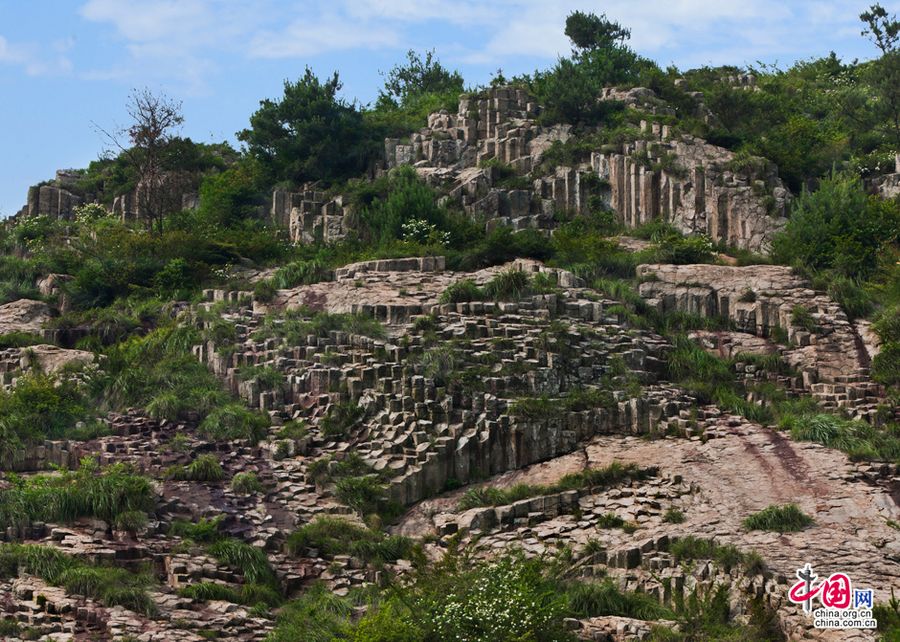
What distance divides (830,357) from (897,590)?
1059cm

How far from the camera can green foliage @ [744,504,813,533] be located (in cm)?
2911

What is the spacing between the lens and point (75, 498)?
3039 centimetres

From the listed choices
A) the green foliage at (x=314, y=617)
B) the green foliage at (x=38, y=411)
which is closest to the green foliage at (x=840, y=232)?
the green foliage at (x=314, y=617)

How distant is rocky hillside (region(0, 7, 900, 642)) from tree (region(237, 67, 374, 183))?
0.12m

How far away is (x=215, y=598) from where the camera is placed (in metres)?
28.1

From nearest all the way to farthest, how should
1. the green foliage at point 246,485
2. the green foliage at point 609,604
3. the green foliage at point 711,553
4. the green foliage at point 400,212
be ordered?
the green foliage at point 609,604
the green foliage at point 711,553
the green foliage at point 246,485
the green foliage at point 400,212

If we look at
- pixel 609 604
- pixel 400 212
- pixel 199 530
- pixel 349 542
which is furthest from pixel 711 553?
pixel 400 212

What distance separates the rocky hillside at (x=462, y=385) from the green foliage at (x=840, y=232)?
0.29 ft

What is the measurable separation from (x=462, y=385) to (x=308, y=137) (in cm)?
1610

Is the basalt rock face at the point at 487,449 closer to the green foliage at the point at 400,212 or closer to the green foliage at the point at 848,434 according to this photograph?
the green foliage at the point at 848,434

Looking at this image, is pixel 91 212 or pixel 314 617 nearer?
pixel 314 617

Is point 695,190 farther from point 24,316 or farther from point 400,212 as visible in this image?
point 24,316

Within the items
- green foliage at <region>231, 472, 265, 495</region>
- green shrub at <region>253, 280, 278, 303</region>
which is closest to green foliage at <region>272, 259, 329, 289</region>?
green shrub at <region>253, 280, 278, 303</region>

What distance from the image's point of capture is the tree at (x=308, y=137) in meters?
48.2
